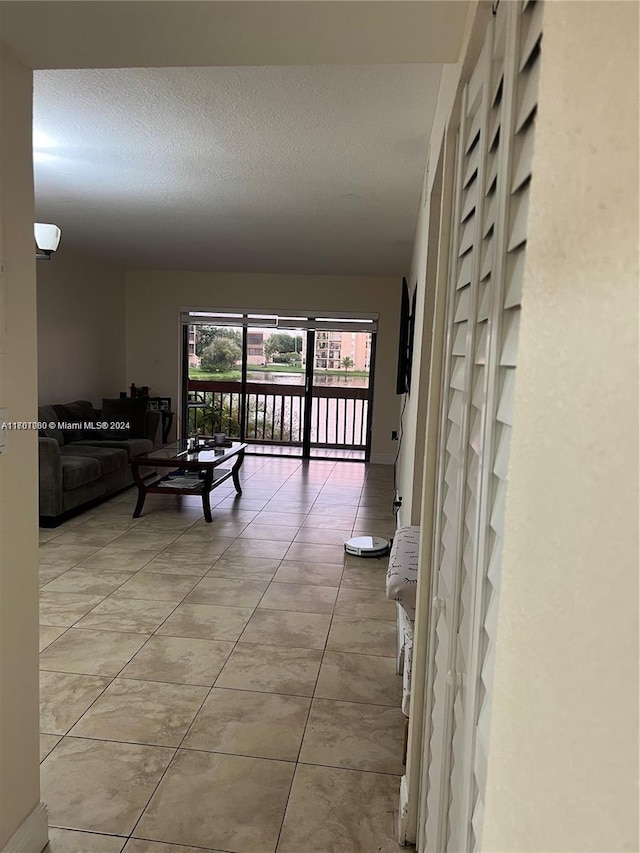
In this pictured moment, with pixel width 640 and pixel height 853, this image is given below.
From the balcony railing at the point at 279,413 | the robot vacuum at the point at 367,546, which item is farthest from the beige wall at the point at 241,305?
the robot vacuum at the point at 367,546

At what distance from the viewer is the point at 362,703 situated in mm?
2625

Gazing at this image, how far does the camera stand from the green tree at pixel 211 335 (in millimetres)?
8867

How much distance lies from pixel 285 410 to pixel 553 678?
8.58m

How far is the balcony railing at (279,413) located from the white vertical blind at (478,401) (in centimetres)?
747

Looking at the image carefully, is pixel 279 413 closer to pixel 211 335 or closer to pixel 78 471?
pixel 211 335

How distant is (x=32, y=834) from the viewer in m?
1.78

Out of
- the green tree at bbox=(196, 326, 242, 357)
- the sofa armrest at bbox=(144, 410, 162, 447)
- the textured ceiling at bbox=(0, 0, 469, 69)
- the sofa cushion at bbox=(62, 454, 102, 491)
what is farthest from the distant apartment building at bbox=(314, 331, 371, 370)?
the textured ceiling at bbox=(0, 0, 469, 69)

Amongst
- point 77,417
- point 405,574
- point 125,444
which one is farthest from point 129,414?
point 405,574

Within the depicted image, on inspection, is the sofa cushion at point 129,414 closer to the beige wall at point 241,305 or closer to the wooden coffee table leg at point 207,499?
the beige wall at point 241,305

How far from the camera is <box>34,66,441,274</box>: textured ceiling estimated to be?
2564 millimetres

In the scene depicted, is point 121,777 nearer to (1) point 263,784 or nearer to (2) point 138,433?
(1) point 263,784

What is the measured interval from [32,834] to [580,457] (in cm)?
193

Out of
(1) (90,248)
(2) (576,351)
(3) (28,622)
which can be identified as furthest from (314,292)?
(2) (576,351)

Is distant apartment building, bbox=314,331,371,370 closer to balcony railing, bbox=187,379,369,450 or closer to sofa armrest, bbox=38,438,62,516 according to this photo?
balcony railing, bbox=187,379,369,450
